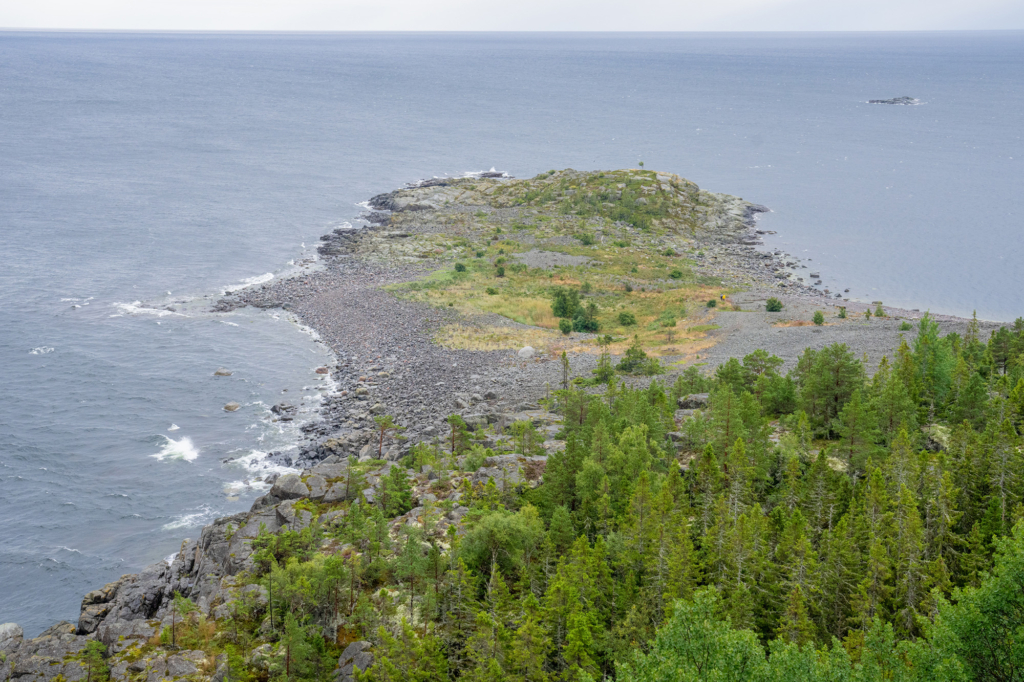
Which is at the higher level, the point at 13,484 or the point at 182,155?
the point at 182,155

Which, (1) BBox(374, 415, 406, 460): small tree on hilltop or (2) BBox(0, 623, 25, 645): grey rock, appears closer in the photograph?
(2) BBox(0, 623, 25, 645): grey rock

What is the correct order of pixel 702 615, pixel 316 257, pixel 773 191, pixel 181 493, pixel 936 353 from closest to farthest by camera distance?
pixel 702 615 → pixel 936 353 → pixel 181 493 → pixel 316 257 → pixel 773 191

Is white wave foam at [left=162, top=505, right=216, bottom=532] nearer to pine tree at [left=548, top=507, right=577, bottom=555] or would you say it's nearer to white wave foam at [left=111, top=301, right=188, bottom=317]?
pine tree at [left=548, top=507, right=577, bottom=555]

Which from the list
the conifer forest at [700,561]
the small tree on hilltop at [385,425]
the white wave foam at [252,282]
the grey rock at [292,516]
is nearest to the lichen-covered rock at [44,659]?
the conifer forest at [700,561]

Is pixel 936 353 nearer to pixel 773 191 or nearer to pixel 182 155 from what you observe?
pixel 773 191

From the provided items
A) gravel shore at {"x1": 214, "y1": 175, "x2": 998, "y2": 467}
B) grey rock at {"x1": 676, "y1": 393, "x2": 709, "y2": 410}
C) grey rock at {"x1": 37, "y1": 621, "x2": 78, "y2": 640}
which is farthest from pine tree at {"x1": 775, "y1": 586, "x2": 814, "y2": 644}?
grey rock at {"x1": 37, "y1": 621, "x2": 78, "y2": 640}

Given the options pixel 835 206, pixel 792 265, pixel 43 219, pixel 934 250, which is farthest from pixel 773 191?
pixel 43 219

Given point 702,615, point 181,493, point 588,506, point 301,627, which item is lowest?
point 181,493
